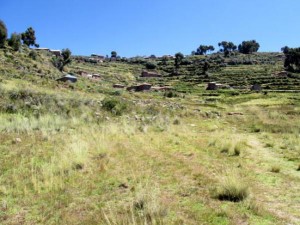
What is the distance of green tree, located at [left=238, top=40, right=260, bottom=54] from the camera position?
608 feet

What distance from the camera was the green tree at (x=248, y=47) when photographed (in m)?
185

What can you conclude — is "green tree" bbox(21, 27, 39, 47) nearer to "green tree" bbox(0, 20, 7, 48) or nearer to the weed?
"green tree" bbox(0, 20, 7, 48)

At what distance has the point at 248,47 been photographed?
608 feet

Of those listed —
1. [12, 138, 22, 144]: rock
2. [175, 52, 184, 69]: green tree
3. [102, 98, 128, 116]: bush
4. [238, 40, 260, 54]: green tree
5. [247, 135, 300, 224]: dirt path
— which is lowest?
[247, 135, 300, 224]: dirt path

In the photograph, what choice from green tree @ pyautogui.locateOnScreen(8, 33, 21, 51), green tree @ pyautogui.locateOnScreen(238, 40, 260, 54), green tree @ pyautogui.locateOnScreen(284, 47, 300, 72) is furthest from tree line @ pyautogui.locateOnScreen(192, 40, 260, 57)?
green tree @ pyautogui.locateOnScreen(8, 33, 21, 51)

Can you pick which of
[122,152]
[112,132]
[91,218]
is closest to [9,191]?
[91,218]

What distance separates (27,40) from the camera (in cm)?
10238

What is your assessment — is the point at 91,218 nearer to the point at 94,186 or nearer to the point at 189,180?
the point at 94,186

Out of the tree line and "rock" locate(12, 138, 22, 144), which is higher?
the tree line

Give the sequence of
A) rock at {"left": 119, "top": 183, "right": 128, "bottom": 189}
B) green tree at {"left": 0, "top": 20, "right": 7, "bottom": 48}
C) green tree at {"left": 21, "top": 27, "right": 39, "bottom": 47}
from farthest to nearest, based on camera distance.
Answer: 1. green tree at {"left": 21, "top": 27, "right": 39, "bottom": 47}
2. green tree at {"left": 0, "top": 20, "right": 7, "bottom": 48}
3. rock at {"left": 119, "top": 183, "right": 128, "bottom": 189}

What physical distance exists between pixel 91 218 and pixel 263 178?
5.86m

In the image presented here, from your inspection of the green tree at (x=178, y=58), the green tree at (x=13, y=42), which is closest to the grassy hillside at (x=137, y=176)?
the green tree at (x=13, y=42)

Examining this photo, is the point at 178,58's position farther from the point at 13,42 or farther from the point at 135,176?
the point at 135,176

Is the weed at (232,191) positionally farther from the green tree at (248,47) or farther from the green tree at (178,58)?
the green tree at (248,47)
